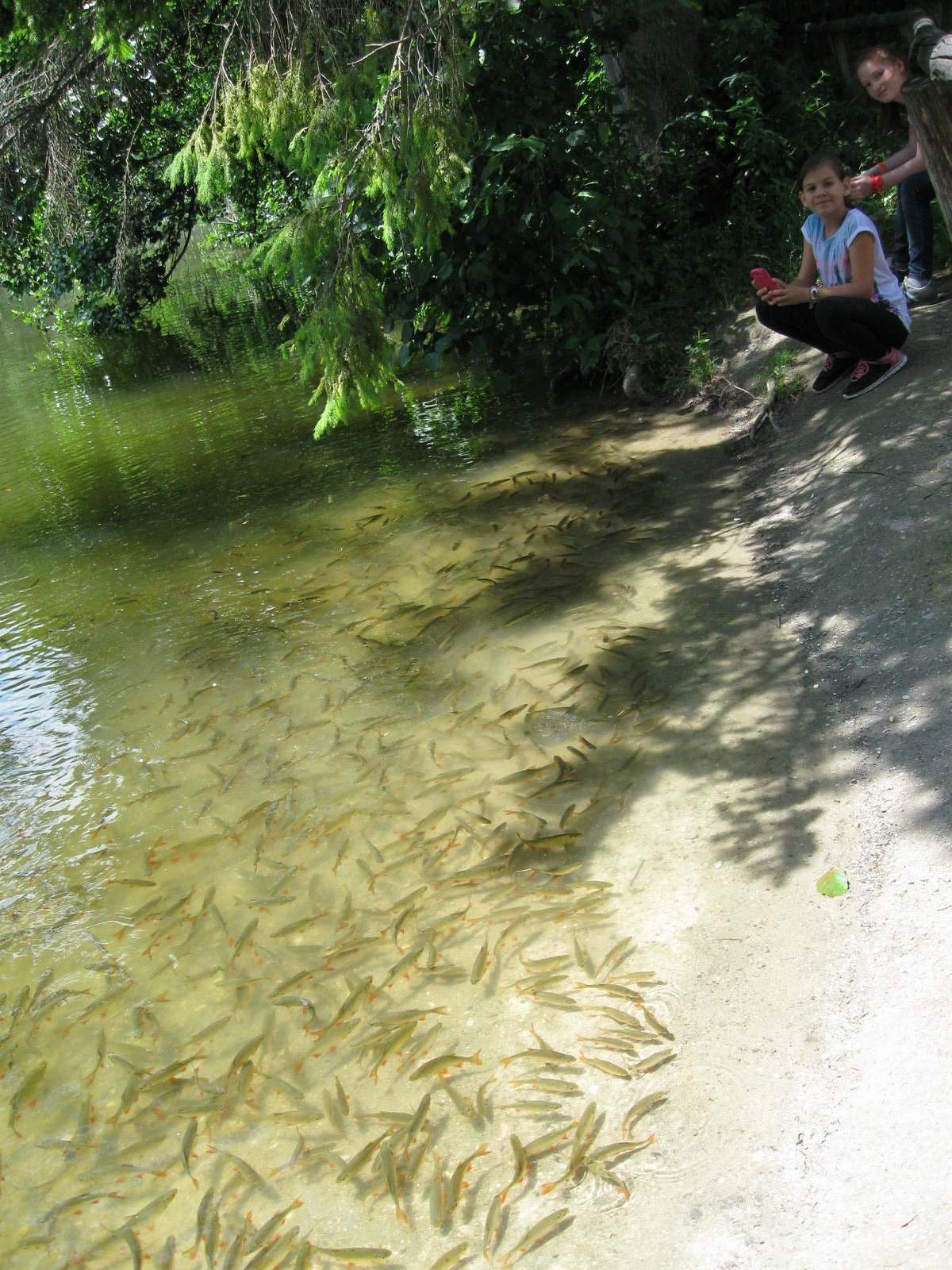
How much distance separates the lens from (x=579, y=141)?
859cm

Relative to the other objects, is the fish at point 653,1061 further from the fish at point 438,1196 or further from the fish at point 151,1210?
the fish at point 151,1210

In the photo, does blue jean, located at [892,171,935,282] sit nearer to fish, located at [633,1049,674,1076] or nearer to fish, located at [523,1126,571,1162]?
fish, located at [633,1049,674,1076]

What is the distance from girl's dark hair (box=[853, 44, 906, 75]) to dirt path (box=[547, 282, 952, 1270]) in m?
1.62

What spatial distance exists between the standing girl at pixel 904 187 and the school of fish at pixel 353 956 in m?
2.58

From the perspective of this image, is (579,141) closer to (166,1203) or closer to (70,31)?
(70,31)

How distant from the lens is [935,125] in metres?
4.61

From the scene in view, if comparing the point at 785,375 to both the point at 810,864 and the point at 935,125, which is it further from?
the point at 810,864

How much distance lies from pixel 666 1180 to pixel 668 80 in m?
10.4

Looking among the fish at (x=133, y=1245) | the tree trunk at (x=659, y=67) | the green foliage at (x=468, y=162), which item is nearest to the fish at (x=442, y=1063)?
the fish at (x=133, y=1245)

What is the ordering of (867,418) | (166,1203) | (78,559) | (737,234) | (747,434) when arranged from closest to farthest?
(166,1203), (867,418), (747,434), (78,559), (737,234)

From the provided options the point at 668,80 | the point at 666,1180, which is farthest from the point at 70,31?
the point at 666,1180

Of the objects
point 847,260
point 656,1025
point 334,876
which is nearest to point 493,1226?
point 656,1025

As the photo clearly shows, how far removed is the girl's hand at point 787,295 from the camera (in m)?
6.45

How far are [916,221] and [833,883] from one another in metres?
5.28
